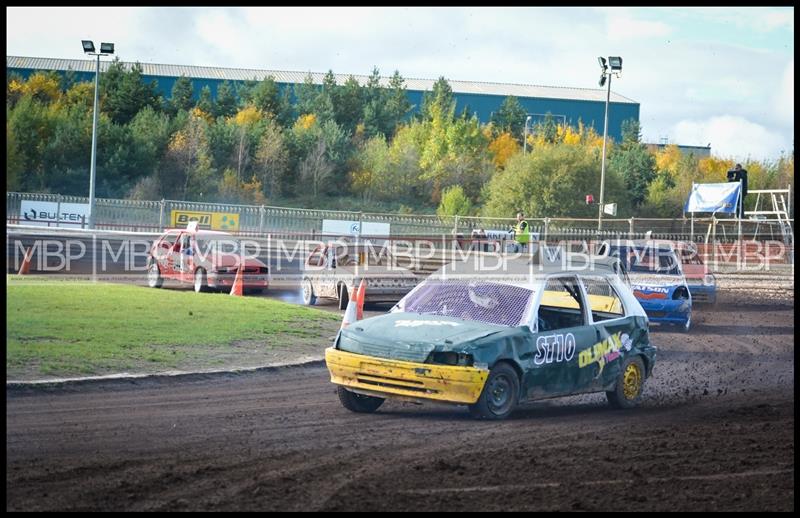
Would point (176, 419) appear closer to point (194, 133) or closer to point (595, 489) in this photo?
point (595, 489)

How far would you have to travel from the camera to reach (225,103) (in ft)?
241

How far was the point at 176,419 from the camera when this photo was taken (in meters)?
8.88

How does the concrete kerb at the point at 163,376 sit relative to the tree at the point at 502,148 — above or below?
below

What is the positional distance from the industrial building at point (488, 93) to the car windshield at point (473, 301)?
71372 millimetres

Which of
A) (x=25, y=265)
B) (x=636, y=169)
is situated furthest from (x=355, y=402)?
(x=636, y=169)

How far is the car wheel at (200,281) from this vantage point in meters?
21.7

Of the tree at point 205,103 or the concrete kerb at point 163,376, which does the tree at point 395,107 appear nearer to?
the tree at point 205,103

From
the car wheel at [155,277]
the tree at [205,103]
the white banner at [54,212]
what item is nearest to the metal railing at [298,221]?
the white banner at [54,212]

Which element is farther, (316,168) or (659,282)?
(316,168)

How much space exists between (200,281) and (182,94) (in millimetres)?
53449

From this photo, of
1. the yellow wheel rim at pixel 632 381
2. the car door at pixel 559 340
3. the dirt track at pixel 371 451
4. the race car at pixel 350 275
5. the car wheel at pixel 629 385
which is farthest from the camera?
the race car at pixel 350 275

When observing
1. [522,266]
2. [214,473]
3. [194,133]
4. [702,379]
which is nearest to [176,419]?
[214,473]

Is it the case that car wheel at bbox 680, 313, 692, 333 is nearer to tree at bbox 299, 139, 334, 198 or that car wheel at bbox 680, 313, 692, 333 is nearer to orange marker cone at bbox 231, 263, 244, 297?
orange marker cone at bbox 231, 263, 244, 297

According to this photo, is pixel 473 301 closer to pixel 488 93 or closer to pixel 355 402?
pixel 355 402
